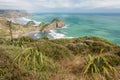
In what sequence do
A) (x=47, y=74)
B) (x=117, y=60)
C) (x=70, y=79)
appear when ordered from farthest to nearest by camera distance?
(x=117, y=60) → (x=47, y=74) → (x=70, y=79)

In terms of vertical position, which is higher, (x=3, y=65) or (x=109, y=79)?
(x=3, y=65)

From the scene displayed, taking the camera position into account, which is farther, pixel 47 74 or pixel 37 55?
pixel 37 55

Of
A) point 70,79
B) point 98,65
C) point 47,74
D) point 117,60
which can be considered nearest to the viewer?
point 70,79

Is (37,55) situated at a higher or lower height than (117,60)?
higher

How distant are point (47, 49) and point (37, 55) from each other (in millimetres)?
2468

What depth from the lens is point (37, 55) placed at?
29.1 ft

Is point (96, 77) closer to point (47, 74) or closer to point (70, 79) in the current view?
point (70, 79)

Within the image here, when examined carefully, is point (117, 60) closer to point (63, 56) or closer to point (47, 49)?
point (63, 56)

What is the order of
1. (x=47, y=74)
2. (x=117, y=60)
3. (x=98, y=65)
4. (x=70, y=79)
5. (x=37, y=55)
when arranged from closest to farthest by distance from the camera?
(x=70, y=79) < (x=47, y=74) < (x=98, y=65) < (x=37, y=55) < (x=117, y=60)

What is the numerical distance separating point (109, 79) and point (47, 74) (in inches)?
96.9

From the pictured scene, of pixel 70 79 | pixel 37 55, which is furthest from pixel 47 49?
pixel 70 79

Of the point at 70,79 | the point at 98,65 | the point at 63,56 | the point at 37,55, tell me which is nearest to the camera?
the point at 70,79

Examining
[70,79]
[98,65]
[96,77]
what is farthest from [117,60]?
[70,79]

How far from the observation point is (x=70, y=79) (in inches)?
281
